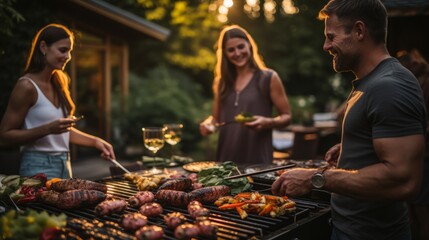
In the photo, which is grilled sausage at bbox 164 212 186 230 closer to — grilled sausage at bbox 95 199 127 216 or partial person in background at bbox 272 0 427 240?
grilled sausage at bbox 95 199 127 216

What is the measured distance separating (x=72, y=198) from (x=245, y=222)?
1175 mm

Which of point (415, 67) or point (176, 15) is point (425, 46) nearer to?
point (415, 67)

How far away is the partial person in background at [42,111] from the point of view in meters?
3.74

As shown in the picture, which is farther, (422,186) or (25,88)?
(422,186)

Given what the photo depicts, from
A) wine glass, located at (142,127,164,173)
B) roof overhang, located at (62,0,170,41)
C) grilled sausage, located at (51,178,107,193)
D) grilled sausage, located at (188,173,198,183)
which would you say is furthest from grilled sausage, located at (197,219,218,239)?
roof overhang, located at (62,0,170,41)

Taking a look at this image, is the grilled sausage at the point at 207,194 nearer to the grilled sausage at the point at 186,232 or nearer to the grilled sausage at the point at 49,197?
the grilled sausage at the point at 186,232

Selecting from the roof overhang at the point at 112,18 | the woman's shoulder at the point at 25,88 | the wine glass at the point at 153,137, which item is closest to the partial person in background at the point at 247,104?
the wine glass at the point at 153,137

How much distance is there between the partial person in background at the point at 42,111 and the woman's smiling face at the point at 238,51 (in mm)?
1918

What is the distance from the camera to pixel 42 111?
12.8ft

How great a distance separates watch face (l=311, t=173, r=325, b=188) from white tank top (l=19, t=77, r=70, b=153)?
2.75m

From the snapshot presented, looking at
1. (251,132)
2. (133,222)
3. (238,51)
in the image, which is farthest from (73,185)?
(238,51)

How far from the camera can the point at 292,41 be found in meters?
23.4

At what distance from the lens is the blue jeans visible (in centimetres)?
393

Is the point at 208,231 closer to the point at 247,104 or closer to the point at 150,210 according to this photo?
the point at 150,210
